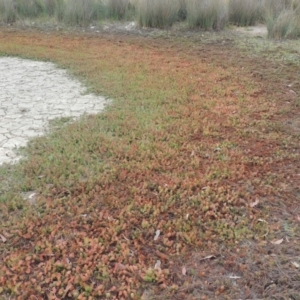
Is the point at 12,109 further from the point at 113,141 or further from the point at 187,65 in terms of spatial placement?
the point at 187,65

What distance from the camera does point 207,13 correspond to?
850 centimetres

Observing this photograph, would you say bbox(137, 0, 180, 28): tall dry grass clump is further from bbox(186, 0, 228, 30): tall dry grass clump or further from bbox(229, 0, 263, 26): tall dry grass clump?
bbox(229, 0, 263, 26): tall dry grass clump

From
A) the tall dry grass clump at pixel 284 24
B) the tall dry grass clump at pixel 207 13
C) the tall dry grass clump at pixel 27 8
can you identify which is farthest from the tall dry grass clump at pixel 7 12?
the tall dry grass clump at pixel 284 24

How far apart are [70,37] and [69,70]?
8.81 ft

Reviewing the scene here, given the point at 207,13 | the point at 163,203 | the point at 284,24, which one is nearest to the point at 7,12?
the point at 207,13

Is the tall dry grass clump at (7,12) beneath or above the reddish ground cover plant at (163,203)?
above

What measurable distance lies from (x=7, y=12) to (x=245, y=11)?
6.11 metres

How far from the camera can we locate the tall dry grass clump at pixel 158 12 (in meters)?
8.70

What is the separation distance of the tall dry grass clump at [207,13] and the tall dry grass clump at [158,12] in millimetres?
377

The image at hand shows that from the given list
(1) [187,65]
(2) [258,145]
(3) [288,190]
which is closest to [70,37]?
(1) [187,65]

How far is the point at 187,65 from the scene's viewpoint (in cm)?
Answer: 611

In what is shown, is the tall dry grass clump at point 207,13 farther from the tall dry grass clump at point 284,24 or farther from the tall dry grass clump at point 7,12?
the tall dry grass clump at point 7,12

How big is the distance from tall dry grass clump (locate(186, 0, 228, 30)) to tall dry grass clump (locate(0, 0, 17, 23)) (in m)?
4.63

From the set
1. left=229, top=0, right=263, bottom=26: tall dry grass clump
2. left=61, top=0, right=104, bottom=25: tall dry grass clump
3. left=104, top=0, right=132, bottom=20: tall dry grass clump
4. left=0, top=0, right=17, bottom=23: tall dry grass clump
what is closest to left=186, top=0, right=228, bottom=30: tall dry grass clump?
left=229, top=0, right=263, bottom=26: tall dry grass clump
